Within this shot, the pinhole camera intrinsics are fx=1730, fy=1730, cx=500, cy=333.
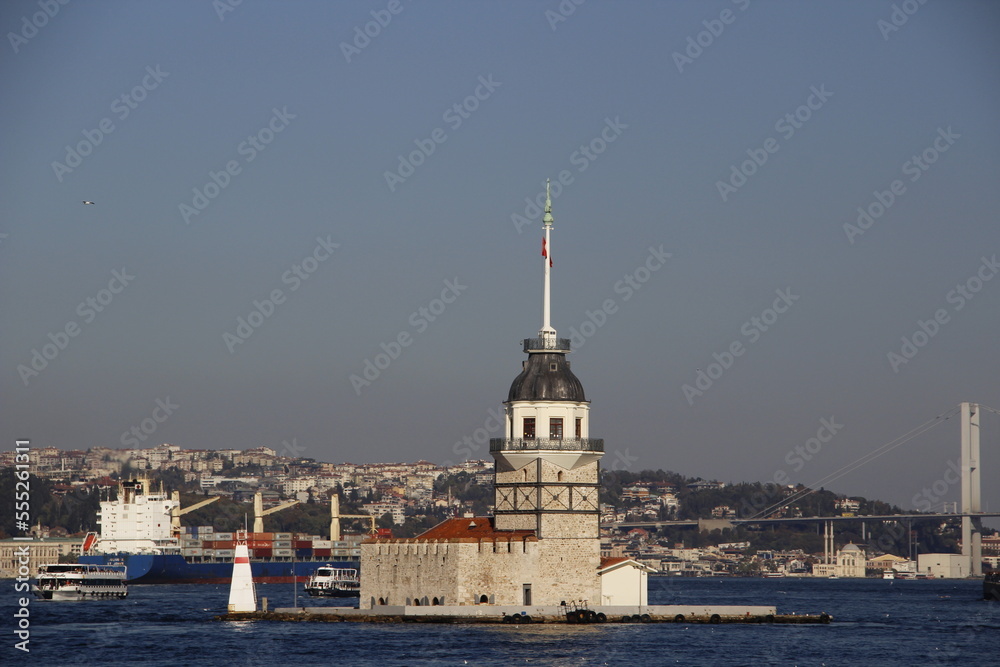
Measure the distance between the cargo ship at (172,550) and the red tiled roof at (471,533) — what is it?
61.1m

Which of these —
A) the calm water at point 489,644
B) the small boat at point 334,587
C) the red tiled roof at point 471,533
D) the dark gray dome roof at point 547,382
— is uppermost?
the dark gray dome roof at point 547,382

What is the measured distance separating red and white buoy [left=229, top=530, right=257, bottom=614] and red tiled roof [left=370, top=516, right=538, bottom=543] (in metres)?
4.08

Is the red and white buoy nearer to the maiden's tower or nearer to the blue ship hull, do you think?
the maiden's tower

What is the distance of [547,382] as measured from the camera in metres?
50.4

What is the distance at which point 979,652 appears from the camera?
47.5 meters

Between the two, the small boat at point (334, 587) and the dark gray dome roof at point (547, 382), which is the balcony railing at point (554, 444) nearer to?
the dark gray dome roof at point (547, 382)

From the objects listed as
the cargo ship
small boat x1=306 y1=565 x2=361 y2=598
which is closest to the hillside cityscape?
the cargo ship

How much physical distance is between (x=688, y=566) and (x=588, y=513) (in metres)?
120

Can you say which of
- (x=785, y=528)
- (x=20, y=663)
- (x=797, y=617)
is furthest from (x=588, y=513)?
(x=785, y=528)

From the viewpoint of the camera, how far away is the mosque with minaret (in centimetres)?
4897

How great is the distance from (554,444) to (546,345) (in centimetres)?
299

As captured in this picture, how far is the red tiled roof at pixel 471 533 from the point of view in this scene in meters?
49.2

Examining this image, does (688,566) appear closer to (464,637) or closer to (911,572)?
(911,572)

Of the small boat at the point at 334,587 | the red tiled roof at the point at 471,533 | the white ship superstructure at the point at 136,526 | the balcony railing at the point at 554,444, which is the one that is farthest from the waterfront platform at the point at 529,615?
the white ship superstructure at the point at 136,526
